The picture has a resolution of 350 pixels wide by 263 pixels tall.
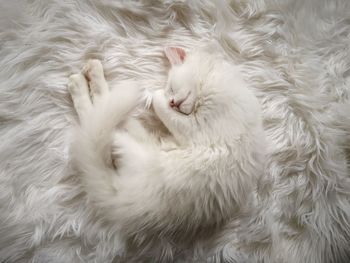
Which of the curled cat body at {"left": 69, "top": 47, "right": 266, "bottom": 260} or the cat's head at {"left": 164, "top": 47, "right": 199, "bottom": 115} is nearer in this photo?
the curled cat body at {"left": 69, "top": 47, "right": 266, "bottom": 260}

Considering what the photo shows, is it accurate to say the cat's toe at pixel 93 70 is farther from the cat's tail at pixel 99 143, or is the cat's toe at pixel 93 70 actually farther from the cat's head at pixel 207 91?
the cat's head at pixel 207 91

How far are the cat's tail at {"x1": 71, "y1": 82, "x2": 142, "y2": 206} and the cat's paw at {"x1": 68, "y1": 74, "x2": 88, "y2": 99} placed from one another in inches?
2.3

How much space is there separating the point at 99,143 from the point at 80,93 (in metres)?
0.15

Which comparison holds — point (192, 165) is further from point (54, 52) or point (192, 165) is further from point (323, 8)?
point (323, 8)

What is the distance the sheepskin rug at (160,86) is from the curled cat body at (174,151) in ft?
0.14

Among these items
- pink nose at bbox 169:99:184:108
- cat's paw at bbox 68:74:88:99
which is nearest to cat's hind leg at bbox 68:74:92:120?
cat's paw at bbox 68:74:88:99

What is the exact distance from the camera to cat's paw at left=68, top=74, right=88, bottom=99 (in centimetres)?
87

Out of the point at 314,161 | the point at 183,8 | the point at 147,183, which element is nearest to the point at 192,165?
the point at 147,183

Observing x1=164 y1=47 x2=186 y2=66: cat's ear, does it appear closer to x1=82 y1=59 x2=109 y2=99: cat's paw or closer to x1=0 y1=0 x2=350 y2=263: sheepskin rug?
x1=0 y1=0 x2=350 y2=263: sheepskin rug

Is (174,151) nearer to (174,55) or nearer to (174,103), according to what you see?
(174,103)

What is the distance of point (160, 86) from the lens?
95 centimetres

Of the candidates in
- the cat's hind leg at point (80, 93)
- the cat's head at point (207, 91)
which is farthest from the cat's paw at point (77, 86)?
the cat's head at point (207, 91)

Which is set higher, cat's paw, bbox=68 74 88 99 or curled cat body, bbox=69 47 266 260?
cat's paw, bbox=68 74 88 99

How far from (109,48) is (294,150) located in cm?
57
